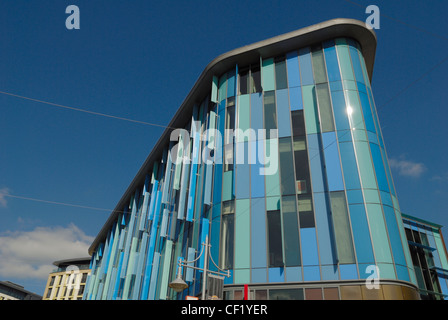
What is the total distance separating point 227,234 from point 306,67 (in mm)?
13454

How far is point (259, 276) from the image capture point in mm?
21188

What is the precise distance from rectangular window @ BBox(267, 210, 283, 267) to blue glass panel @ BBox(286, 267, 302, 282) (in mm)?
618

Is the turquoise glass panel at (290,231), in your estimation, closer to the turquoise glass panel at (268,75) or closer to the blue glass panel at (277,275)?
the blue glass panel at (277,275)

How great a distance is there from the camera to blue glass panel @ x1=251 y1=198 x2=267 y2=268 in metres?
21.7

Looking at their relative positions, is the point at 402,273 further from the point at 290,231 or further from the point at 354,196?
the point at 290,231

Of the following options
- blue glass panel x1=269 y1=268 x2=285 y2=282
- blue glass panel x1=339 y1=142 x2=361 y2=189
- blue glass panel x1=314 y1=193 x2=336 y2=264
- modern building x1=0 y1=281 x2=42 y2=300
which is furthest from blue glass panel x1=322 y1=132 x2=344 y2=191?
modern building x1=0 y1=281 x2=42 y2=300

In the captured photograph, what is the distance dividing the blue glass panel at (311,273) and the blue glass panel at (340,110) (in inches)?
356

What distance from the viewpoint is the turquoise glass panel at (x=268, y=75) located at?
27375 millimetres

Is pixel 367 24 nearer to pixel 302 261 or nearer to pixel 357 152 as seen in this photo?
pixel 357 152

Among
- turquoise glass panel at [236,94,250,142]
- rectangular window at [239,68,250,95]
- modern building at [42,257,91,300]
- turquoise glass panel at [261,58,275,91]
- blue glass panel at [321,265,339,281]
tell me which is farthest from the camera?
modern building at [42,257,91,300]

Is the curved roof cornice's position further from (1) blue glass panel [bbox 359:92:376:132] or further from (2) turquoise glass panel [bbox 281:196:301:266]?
(2) turquoise glass panel [bbox 281:196:301:266]
